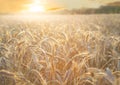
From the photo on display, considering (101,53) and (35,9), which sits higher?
(35,9)

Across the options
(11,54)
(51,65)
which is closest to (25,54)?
(11,54)

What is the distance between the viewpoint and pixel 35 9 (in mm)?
2594

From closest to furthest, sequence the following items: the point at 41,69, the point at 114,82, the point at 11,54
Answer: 1. the point at 114,82
2. the point at 41,69
3. the point at 11,54

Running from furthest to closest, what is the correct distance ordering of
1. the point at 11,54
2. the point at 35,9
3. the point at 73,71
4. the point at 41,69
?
the point at 35,9, the point at 11,54, the point at 41,69, the point at 73,71

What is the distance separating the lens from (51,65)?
1.24 meters

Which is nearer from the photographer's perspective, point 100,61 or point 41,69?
point 41,69

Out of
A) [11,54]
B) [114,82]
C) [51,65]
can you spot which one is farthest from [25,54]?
[114,82]

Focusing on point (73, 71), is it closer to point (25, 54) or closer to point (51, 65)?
point (51, 65)

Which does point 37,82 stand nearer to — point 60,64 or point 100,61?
point 60,64

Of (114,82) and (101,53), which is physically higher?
(114,82)

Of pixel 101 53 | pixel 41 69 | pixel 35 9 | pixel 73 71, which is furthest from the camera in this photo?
pixel 35 9

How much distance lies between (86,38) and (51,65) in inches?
24.3

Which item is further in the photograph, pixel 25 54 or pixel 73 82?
pixel 25 54

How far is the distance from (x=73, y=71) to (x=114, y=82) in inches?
12.0
